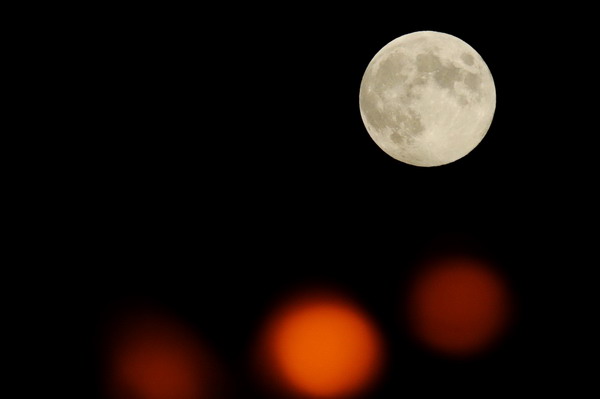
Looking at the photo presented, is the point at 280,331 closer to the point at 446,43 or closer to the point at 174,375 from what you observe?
the point at 174,375

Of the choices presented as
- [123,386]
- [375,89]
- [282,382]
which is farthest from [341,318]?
[375,89]

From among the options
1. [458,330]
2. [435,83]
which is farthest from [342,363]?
[435,83]

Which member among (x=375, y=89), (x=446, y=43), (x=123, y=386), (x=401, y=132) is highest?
(x=446, y=43)

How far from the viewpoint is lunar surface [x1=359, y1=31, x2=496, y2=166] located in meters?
2.57

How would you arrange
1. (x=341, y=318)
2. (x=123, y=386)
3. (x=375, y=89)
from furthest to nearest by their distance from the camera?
(x=341, y=318) < (x=123, y=386) < (x=375, y=89)

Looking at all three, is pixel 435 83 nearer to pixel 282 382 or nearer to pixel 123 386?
pixel 282 382

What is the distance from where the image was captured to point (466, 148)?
2770 mm

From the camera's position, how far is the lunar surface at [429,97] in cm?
257

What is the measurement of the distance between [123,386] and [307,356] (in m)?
1.40

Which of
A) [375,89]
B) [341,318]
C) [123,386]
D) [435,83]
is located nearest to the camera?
[435,83]

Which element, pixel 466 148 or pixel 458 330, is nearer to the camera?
pixel 466 148

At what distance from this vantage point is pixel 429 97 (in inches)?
100

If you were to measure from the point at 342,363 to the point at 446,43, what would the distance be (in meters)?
2.47

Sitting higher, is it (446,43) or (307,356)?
(446,43)
